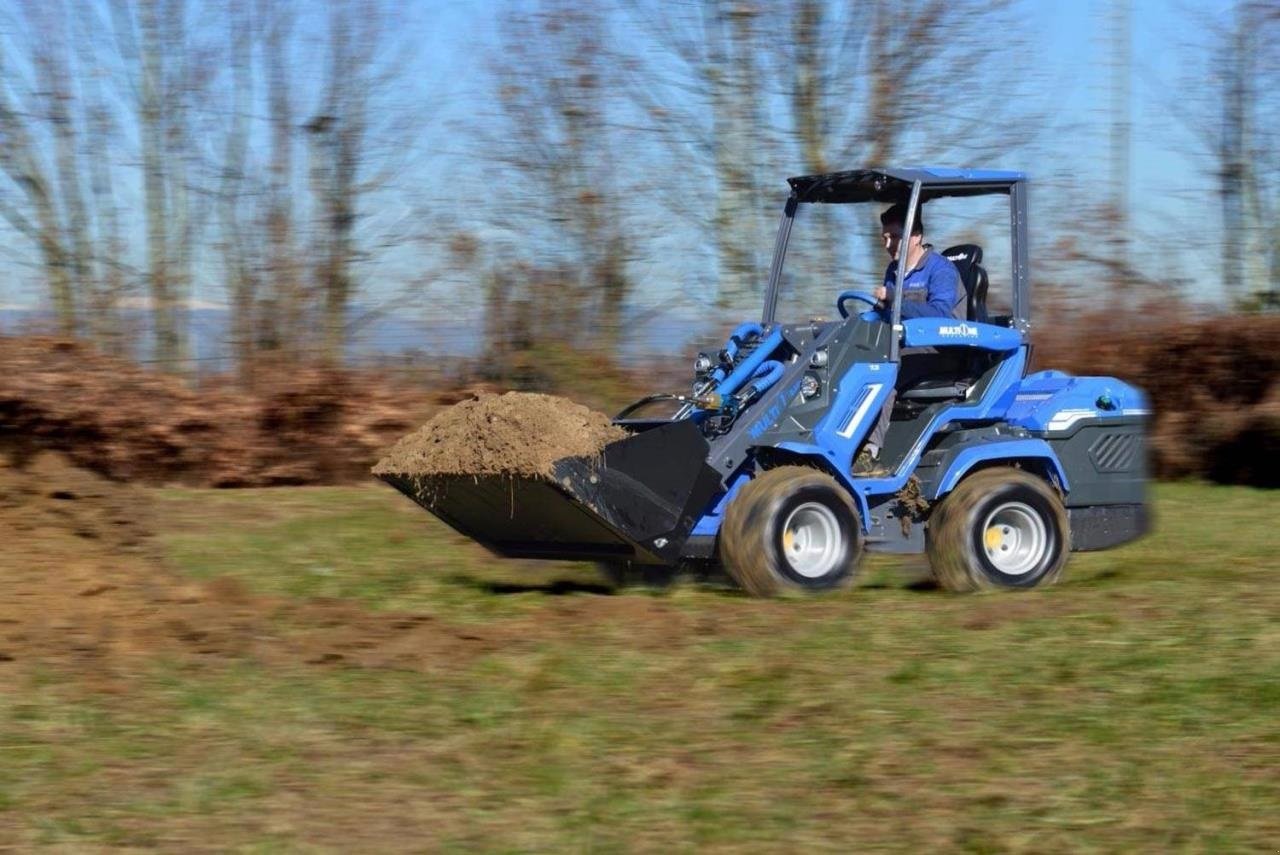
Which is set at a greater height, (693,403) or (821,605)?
(693,403)

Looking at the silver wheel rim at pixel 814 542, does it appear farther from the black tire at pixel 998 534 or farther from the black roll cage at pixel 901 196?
the black roll cage at pixel 901 196

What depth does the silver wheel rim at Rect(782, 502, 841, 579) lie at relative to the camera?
930 cm

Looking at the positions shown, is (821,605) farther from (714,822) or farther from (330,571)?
(714,822)

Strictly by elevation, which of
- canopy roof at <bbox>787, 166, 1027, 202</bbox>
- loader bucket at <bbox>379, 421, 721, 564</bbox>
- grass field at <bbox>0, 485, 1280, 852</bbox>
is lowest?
grass field at <bbox>0, 485, 1280, 852</bbox>

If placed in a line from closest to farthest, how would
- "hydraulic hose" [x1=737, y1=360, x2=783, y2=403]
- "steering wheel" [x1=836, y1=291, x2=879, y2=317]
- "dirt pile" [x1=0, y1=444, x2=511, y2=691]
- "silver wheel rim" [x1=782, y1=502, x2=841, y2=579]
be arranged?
"dirt pile" [x1=0, y1=444, x2=511, y2=691] → "silver wheel rim" [x1=782, y1=502, x2=841, y2=579] → "hydraulic hose" [x1=737, y1=360, x2=783, y2=403] → "steering wheel" [x1=836, y1=291, x2=879, y2=317]

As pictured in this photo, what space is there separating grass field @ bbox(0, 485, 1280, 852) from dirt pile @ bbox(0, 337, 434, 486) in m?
6.09

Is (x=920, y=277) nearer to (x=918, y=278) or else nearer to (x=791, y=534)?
(x=918, y=278)

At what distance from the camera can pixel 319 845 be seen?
5.09m

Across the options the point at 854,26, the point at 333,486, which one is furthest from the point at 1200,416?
the point at 333,486

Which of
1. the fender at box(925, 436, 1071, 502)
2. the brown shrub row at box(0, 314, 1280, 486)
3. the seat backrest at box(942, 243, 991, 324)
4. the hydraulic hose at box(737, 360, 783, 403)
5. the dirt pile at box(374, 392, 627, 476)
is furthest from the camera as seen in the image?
the brown shrub row at box(0, 314, 1280, 486)

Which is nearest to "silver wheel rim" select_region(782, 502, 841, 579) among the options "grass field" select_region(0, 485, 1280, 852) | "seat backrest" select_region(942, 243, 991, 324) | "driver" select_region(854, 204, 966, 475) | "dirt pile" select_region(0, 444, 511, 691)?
"grass field" select_region(0, 485, 1280, 852)

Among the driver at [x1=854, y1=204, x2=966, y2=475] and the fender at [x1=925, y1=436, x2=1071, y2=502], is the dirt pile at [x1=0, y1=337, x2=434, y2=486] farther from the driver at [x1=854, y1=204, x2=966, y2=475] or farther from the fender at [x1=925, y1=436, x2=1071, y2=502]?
the fender at [x1=925, y1=436, x2=1071, y2=502]

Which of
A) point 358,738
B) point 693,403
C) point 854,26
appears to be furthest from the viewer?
point 854,26

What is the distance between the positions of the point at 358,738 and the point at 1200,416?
1273cm
